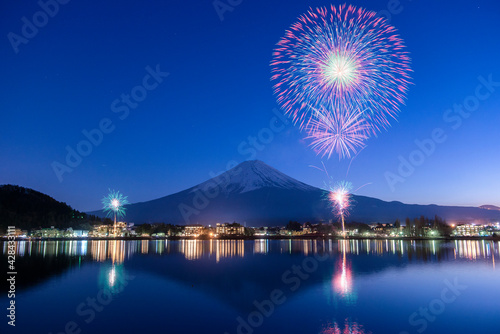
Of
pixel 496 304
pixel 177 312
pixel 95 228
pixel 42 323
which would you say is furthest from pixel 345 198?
pixel 95 228

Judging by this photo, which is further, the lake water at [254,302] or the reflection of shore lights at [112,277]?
the reflection of shore lights at [112,277]

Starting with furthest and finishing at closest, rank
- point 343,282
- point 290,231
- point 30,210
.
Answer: point 290,231
point 30,210
point 343,282

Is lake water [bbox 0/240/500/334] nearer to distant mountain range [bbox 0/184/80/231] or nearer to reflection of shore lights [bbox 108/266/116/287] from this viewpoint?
reflection of shore lights [bbox 108/266/116/287]

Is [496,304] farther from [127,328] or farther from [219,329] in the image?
[127,328]

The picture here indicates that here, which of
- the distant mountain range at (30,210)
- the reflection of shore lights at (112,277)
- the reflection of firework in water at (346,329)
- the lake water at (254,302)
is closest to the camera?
the reflection of firework in water at (346,329)

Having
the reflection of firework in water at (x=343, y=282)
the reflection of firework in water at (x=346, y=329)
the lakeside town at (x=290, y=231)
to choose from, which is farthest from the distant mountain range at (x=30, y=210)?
the reflection of firework in water at (x=346, y=329)

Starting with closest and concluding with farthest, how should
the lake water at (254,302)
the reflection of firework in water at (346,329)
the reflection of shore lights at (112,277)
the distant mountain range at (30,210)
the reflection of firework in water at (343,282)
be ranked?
the reflection of firework in water at (346,329) < the lake water at (254,302) < the reflection of firework in water at (343,282) < the reflection of shore lights at (112,277) < the distant mountain range at (30,210)

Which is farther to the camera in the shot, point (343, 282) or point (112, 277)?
point (112, 277)

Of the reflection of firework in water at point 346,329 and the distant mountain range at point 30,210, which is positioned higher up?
the distant mountain range at point 30,210

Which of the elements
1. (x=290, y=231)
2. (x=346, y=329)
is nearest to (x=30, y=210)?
(x=290, y=231)

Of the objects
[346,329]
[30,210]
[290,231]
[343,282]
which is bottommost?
[290,231]

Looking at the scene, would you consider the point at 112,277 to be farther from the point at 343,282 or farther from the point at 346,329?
the point at 346,329

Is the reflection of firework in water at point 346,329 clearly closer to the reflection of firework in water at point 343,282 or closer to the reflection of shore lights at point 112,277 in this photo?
the reflection of firework in water at point 343,282
